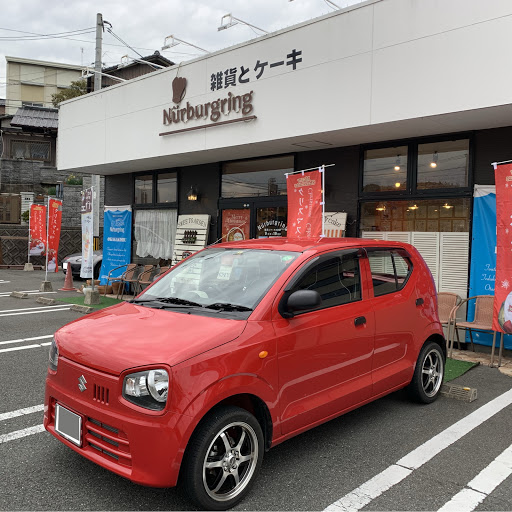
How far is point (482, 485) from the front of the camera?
3121mm

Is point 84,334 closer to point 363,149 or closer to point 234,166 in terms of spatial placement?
point 363,149

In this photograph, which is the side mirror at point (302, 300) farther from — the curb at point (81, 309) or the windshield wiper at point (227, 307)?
the curb at point (81, 309)

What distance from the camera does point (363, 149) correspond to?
26.9ft

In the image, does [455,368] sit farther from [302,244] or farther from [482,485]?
[302,244]

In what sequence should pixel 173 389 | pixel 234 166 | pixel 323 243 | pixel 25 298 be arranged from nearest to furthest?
pixel 173 389
pixel 323 243
pixel 234 166
pixel 25 298

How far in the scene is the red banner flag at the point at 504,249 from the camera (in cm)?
562

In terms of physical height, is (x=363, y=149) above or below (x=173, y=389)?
above

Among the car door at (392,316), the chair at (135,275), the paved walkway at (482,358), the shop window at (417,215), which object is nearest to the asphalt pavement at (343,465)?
the car door at (392,316)

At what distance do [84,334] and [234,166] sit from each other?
7713 mm

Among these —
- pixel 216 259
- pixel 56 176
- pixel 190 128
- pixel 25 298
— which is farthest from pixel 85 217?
pixel 56 176

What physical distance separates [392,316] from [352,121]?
386 centimetres

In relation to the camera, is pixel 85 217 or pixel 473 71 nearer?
pixel 473 71

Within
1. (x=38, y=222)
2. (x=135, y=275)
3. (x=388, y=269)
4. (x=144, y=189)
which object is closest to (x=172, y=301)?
(x=388, y=269)

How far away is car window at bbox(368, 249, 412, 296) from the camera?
4071 millimetres
